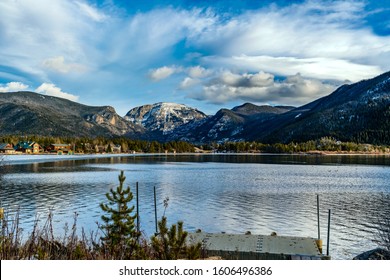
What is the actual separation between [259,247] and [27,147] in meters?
171

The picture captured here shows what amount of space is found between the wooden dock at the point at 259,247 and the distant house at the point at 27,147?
166 metres

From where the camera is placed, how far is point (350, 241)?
21875 mm

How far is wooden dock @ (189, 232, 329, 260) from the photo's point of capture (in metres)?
15.6

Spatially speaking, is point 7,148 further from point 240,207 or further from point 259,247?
point 259,247

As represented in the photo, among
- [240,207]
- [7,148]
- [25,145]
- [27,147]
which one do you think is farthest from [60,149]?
[240,207]

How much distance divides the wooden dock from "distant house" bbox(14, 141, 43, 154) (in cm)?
16596

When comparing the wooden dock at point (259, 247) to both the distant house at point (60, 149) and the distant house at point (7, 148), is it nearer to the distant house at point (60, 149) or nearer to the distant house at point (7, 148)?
the distant house at point (7, 148)

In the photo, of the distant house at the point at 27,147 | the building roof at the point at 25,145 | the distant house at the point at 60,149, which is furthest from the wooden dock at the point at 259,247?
the distant house at the point at 60,149

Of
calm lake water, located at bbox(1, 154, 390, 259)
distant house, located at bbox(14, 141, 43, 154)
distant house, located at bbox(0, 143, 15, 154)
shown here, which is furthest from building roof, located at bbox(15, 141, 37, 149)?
calm lake water, located at bbox(1, 154, 390, 259)

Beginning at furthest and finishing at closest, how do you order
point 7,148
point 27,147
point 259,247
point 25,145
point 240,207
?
point 25,145, point 27,147, point 7,148, point 240,207, point 259,247

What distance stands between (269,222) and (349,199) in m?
17.0

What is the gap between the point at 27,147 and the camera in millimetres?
167750

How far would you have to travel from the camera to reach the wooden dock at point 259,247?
15.6 meters
